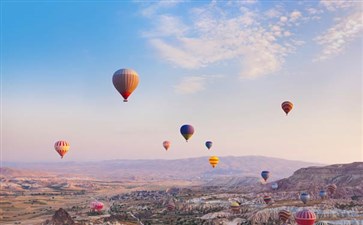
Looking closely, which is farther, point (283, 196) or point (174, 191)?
point (174, 191)

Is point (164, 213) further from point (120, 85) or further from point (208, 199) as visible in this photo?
point (120, 85)

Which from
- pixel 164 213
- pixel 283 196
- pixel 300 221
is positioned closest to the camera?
pixel 300 221

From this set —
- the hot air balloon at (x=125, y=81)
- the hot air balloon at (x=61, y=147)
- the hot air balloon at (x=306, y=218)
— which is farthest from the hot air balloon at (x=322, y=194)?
the hot air balloon at (x=125, y=81)

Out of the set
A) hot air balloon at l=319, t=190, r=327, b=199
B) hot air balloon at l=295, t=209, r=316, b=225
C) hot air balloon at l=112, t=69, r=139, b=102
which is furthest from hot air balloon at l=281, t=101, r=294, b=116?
hot air balloon at l=319, t=190, r=327, b=199

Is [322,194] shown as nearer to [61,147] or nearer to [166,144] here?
[166,144]

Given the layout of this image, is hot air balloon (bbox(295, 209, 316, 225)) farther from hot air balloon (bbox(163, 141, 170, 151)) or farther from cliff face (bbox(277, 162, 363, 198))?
cliff face (bbox(277, 162, 363, 198))

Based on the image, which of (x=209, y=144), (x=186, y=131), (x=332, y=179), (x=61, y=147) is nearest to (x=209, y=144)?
(x=209, y=144)

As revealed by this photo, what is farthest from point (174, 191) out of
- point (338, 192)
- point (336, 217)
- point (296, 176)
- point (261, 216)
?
point (336, 217)
